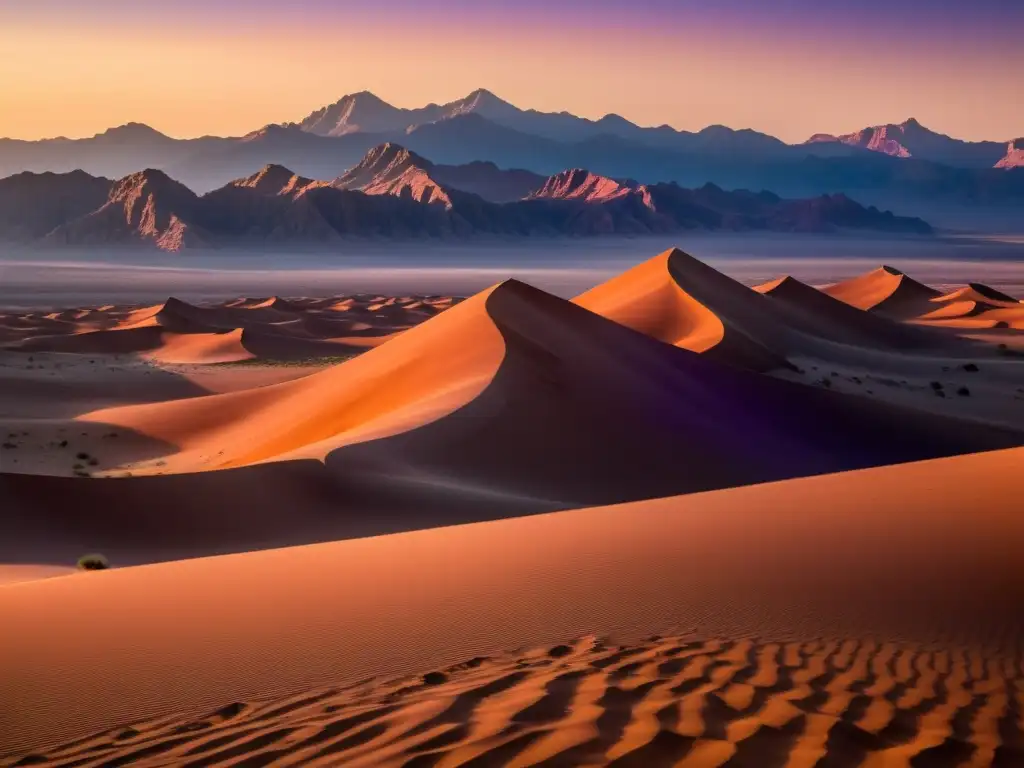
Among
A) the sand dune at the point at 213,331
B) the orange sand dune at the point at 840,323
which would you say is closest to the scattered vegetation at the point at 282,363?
the sand dune at the point at 213,331

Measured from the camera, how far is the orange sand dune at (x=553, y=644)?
4891mm

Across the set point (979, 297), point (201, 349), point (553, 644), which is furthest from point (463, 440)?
point (979, 297)

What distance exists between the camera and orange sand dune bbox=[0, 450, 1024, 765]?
4.89m

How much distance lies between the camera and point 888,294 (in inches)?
3553

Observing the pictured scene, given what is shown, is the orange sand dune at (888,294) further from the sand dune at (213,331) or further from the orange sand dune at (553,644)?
the orange sand dune at (553,644)

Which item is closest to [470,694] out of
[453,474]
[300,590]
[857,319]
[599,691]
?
[599,691]

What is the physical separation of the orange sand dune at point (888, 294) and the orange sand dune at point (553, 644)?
7939cm

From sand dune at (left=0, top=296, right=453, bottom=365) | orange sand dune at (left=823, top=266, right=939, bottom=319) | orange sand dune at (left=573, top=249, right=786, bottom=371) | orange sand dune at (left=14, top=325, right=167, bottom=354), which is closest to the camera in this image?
orange sand dune at (left=573, top=249, right=786, bottom=371)

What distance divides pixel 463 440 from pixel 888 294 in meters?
77.4

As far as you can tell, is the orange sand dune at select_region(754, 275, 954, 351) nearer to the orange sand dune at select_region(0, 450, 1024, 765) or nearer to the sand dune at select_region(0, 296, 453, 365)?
the sand dune at select_region(0, 296, 453, 365)

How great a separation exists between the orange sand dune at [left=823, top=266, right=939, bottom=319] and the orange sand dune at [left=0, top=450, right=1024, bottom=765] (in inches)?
3126

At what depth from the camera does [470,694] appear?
17.8 ft

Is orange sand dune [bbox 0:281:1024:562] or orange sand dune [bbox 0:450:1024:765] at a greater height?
orange sand dune [bbox 0:450:1024:765]

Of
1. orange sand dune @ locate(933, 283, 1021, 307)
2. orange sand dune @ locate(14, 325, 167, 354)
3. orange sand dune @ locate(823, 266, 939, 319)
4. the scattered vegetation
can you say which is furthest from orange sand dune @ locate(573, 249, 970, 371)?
orange sand dune @ locate(14, 325, 167, 354)
